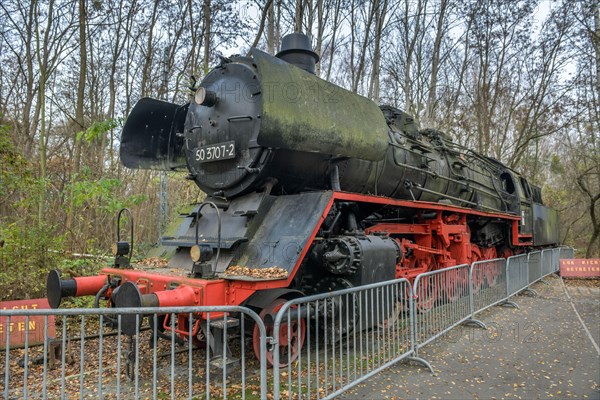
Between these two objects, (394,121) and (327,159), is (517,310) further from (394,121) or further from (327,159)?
(327,159)

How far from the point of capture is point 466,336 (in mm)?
5773

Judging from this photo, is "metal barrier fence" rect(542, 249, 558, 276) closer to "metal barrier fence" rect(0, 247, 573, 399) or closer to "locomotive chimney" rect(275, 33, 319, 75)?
"metal barrier fence" rect(0, 247, 573, 399)

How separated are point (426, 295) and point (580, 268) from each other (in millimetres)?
9428

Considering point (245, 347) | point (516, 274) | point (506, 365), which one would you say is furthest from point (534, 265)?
point (245, 347)

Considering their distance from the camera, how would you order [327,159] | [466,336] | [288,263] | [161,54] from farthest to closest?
[161,54]
[466,336]
[327,159]
[288,263]

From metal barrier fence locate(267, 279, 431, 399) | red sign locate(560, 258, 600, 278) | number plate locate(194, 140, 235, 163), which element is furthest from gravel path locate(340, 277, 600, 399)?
red sign locate(560, 258, 600, 278)

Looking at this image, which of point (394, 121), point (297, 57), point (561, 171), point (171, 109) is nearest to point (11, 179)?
point (171, 109)

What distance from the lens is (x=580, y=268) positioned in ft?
40.0

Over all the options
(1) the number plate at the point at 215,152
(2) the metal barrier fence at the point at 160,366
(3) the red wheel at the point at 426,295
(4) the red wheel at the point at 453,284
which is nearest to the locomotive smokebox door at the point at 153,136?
(1) the number plate at the point at 215,152

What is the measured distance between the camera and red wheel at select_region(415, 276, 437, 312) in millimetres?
5003

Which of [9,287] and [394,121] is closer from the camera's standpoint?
[9,287]

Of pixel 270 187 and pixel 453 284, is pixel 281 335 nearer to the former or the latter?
pixel 270 187

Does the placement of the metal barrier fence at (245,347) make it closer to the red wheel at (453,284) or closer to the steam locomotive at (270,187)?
the red wheel at (453,284)

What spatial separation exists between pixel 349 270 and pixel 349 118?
1.63m
